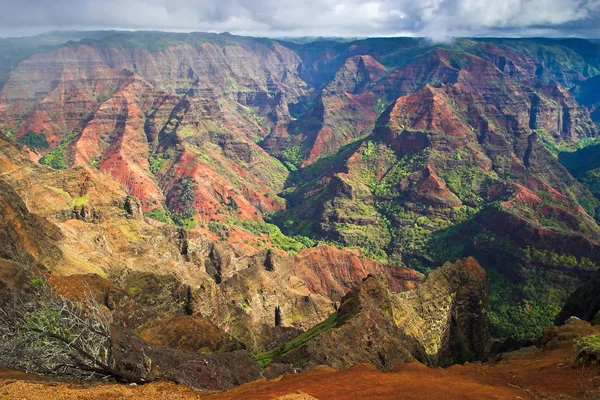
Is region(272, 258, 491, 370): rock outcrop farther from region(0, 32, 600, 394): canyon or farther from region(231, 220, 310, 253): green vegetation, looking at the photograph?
region(231, 220, 310, 253): green vegetation

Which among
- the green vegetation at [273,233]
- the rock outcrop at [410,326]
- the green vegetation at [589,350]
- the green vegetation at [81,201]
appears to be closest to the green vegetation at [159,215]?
the green vegetation at [273,233]

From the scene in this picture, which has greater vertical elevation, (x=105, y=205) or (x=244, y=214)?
(x=105, y=205)

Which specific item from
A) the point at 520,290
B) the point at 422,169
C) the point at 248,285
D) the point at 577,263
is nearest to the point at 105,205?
the point at 248,285

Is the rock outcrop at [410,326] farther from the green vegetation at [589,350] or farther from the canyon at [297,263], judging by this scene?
the green vegetation at [589,350]

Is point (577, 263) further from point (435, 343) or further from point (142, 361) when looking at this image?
point (142, 361)

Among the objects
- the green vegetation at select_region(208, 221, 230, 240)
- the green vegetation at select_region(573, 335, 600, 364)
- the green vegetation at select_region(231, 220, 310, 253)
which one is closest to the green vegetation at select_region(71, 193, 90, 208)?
the green vegetation at select_region(208, 221, 230, 240)

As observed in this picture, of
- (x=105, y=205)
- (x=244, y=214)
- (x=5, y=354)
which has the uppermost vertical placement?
(x=5, y=354)
